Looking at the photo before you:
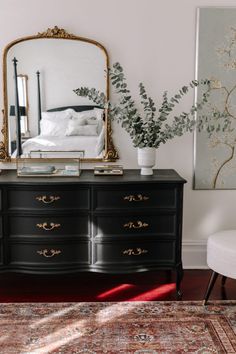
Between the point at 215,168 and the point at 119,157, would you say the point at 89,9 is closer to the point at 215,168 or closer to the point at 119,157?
the point at 119,157

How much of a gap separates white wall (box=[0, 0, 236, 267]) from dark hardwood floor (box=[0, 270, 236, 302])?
0.90m

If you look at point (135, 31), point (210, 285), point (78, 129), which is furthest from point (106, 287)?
point (135, 31)

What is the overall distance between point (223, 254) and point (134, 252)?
62cm

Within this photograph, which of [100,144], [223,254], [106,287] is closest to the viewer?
[223,254]

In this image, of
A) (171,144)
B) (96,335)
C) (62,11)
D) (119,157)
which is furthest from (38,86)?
(96,335)

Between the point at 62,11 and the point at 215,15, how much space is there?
3.76ft

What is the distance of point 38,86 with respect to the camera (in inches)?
132

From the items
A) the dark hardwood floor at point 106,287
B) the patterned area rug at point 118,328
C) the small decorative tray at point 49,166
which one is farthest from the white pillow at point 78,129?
the patterned area rug at point 118,328

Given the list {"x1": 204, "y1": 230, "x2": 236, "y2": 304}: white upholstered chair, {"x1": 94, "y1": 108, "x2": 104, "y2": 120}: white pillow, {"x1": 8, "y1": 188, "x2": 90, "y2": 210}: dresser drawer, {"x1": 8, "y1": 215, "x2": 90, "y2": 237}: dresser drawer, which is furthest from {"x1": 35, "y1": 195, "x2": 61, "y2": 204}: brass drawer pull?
{"x1": 204, "y1": 230, "x2": 236, "y2": 304}: white upholstered chair

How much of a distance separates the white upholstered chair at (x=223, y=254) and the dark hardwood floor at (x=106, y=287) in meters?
0.32

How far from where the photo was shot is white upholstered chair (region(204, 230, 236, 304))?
2.78 metres

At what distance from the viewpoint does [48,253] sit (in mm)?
3064

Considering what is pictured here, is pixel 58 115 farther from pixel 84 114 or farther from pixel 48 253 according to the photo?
pixel 48 253

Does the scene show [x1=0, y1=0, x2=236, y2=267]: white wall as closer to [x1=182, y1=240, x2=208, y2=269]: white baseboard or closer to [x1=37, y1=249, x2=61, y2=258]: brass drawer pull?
[x1=182, y1=240, x2=208, y2=269]: white baseboard
